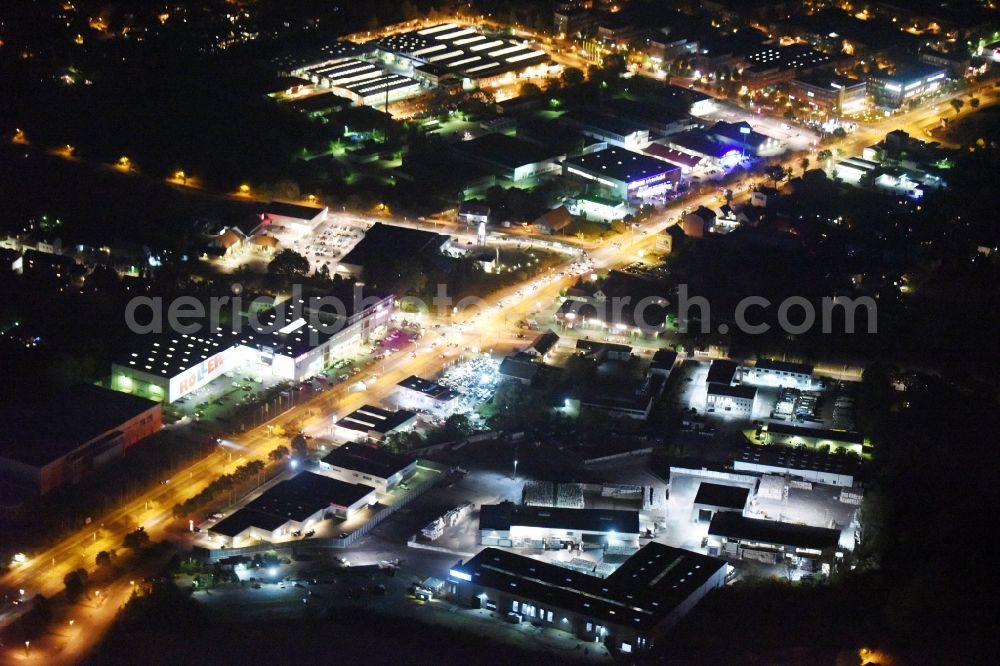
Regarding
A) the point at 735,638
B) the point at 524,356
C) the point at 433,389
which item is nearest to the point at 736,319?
the point at 524,356

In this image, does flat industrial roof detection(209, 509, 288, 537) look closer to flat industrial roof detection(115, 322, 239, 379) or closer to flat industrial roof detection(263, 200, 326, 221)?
flat industrial roof detection(115, 322, 239, 379)

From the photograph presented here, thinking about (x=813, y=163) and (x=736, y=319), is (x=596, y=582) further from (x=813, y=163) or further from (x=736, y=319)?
(x=813, y=163)

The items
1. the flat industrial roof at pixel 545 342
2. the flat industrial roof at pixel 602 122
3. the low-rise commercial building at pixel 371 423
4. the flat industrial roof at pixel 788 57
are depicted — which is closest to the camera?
the low-rise commercial building at pixel 371 423

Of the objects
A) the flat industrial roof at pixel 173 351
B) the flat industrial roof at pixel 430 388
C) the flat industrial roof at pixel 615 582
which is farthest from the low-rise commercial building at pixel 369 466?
the flat industrial roof at pixel 173 351

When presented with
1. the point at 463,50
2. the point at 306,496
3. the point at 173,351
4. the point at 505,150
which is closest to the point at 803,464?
the point at 306,496

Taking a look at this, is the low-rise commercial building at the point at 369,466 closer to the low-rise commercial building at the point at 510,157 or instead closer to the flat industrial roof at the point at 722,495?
the flat industrial roof at the point at 722,495

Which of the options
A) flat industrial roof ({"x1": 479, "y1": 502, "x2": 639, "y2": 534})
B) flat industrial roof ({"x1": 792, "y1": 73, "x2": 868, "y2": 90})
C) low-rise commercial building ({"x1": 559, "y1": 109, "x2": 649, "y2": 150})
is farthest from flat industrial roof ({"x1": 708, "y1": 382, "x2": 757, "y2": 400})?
flat industrial roof ({"x1": 792, "y1": 73, "x2": 868, "y2": 90})
